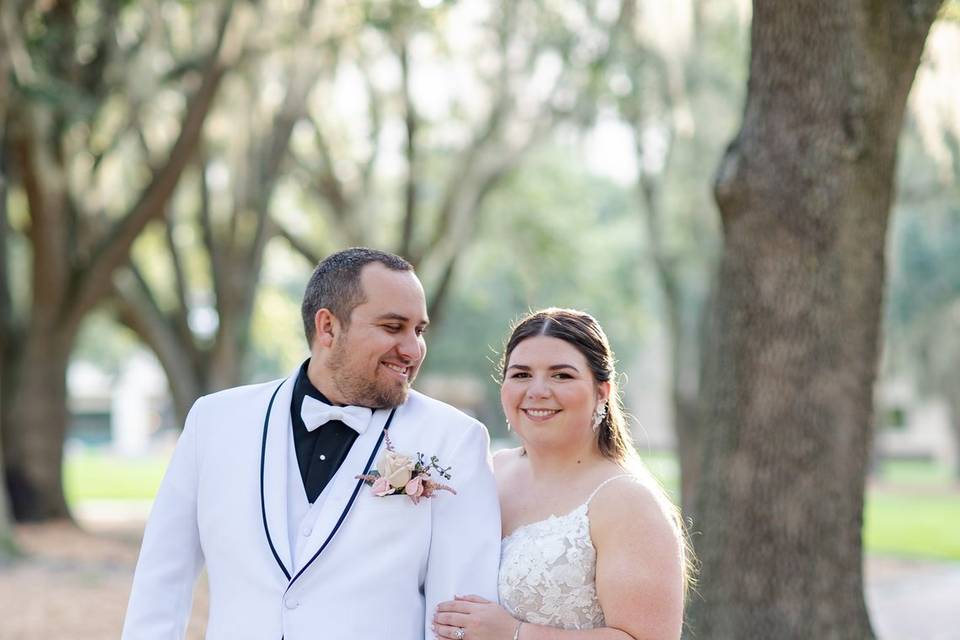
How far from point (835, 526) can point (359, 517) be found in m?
3.23

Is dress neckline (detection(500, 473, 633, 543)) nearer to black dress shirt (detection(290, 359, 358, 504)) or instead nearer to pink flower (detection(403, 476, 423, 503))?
pink flower (detection(403, 476, 423, 503))

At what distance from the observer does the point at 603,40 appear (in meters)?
14.4

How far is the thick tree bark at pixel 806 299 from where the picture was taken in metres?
5.81

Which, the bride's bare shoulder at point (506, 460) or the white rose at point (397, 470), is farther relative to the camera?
the bride's bare shoulder at point (506, 460)

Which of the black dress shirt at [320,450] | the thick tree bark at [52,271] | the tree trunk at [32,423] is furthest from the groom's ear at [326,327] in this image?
the tree trunk at [32,423]

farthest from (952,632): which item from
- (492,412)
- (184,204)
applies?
(492,412)

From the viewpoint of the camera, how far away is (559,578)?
10.9ft

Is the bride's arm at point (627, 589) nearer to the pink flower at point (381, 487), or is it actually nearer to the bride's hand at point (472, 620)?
the bride's hand at point (472, 620)

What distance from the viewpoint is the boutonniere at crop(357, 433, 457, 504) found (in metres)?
3.24

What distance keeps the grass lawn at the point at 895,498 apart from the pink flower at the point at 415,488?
19.0 feet

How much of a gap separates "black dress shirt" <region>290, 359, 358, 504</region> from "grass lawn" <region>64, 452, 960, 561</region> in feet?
18.8

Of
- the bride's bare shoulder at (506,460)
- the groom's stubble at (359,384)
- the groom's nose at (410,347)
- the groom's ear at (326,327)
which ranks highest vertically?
the groom's ear at (326,327)

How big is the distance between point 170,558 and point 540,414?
3.38 ft

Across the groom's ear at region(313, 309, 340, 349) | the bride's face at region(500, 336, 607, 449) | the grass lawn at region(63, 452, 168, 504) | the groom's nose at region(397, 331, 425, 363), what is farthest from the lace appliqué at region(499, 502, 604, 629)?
the grass lawn at region(63, 452, 168, 504)
